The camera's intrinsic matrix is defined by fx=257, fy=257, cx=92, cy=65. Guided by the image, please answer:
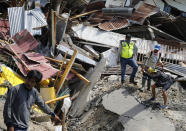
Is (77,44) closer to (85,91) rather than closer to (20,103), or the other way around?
(85,91)

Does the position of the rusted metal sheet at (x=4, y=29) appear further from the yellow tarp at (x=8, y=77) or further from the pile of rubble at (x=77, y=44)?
the yellow tarp at (x=8, y=77)

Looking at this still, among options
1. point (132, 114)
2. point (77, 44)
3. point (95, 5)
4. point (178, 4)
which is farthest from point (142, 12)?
point (132, 114)

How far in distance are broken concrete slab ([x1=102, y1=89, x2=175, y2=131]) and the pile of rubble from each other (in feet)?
0.82

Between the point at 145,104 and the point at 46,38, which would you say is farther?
the point at 46,38

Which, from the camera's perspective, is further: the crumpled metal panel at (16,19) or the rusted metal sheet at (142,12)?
the rusted metal sheet at (142,12)

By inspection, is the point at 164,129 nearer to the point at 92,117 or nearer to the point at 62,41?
the point at 92,117

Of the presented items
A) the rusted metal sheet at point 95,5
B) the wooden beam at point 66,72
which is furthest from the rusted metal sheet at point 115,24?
the wooden beam at point 66,72

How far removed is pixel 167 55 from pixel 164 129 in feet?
16.4

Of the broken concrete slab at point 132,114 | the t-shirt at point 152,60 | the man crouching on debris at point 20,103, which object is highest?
the man crouching on debris at point 20,103

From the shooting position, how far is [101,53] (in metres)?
9.77

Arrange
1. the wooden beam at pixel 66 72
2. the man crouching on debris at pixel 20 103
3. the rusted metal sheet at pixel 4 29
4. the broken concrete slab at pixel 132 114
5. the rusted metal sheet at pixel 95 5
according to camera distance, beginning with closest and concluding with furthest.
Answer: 1. the man crouching on debris at pixel 20 103
2. the broken concrete slab at pixel 132 114
3. the wooden beam at pixel 66 72
4. the rusted metal sheet at pixel 4 29
5. the rusted metal sheet at pixel 95 5

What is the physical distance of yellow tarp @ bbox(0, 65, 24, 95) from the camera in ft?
23.6

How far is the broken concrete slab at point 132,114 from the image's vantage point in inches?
249

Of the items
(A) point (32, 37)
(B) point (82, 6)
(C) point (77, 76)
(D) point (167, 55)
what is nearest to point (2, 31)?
(A) point (32, 37)
